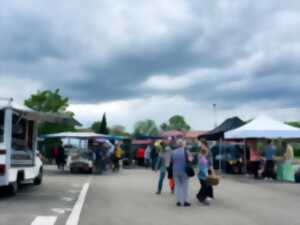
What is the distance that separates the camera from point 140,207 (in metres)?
12.7

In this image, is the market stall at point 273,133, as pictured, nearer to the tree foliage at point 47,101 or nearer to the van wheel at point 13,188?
the van wheel at point 13,188

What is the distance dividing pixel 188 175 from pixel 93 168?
1574cm

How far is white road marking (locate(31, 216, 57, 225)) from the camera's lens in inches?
389

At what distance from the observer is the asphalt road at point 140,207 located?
10406mm

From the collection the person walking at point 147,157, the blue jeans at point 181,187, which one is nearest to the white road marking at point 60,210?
the blue jeans at point 181,187

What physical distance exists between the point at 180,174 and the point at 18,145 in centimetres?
570

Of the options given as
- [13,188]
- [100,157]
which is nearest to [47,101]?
[100,157]

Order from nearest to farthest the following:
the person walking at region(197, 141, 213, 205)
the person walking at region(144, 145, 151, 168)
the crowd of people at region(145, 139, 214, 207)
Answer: the crowd of people at region(145, 139, 214, 207) → the person walking at region(197, 141, 213, 205) → the person walking at region(144, 145, 151, 168)

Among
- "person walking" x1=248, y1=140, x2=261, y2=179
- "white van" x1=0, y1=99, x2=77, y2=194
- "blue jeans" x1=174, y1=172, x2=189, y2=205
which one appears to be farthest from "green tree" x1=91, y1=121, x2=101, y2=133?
"blue jeans" x1=174, y1=172, x2=189, y2=205

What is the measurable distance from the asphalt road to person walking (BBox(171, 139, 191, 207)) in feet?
0.99

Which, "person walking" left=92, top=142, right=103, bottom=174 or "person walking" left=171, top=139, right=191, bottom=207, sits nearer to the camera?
"person walking" left=171, top=139, right=191, bottom=207

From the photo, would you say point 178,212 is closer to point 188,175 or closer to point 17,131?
point 188,175

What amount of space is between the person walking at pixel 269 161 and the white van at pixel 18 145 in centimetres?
1043

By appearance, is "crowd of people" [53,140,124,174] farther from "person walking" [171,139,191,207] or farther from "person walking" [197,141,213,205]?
"person walking" [171,139,191,207]
